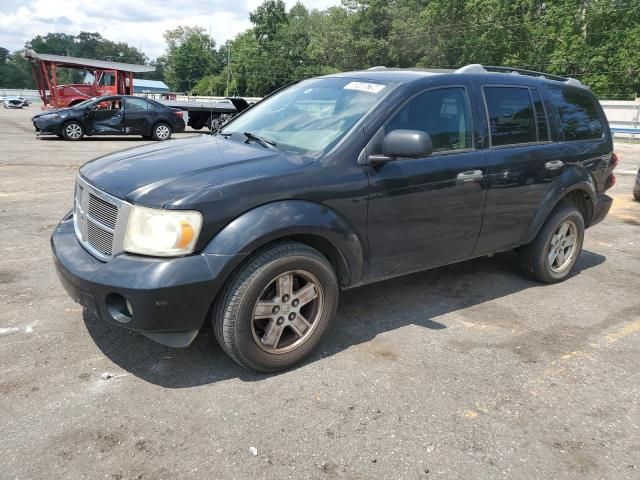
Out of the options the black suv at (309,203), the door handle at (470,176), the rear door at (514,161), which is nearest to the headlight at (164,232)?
the black suv at (309,203)

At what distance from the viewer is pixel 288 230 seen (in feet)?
10.2

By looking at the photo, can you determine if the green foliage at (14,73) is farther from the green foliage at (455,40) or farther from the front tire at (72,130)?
the front tire at (72,130)

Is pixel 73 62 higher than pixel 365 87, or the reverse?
pixel 365 87

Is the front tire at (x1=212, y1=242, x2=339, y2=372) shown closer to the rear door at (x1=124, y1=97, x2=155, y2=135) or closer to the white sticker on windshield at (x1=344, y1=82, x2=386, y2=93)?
the white sticker on windshield at (x1=344, y1=82, x2=386, y2=93)

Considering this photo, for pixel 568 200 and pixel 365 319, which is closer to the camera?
pixel 365 319

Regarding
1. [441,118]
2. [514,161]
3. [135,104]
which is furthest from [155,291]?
[135,104]

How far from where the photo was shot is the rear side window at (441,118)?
146 inches

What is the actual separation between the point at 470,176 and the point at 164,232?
2.28 metres

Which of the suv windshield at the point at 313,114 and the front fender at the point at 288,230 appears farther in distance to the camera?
the suv windshield at the point at 313,114

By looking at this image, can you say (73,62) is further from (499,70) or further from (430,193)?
(430,193)

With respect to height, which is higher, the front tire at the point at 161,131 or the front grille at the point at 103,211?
the front grille at the point at 103,211

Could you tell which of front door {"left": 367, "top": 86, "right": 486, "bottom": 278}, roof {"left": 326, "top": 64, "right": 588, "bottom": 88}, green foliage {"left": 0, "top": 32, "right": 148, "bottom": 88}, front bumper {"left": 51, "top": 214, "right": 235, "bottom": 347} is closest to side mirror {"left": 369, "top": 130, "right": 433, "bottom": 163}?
front door {"left": 367, "top": 86, "right": 486, "bottom": 278}

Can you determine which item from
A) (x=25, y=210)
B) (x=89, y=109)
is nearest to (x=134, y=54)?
(x=89, y=109)

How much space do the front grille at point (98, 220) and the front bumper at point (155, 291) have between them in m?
0.12
